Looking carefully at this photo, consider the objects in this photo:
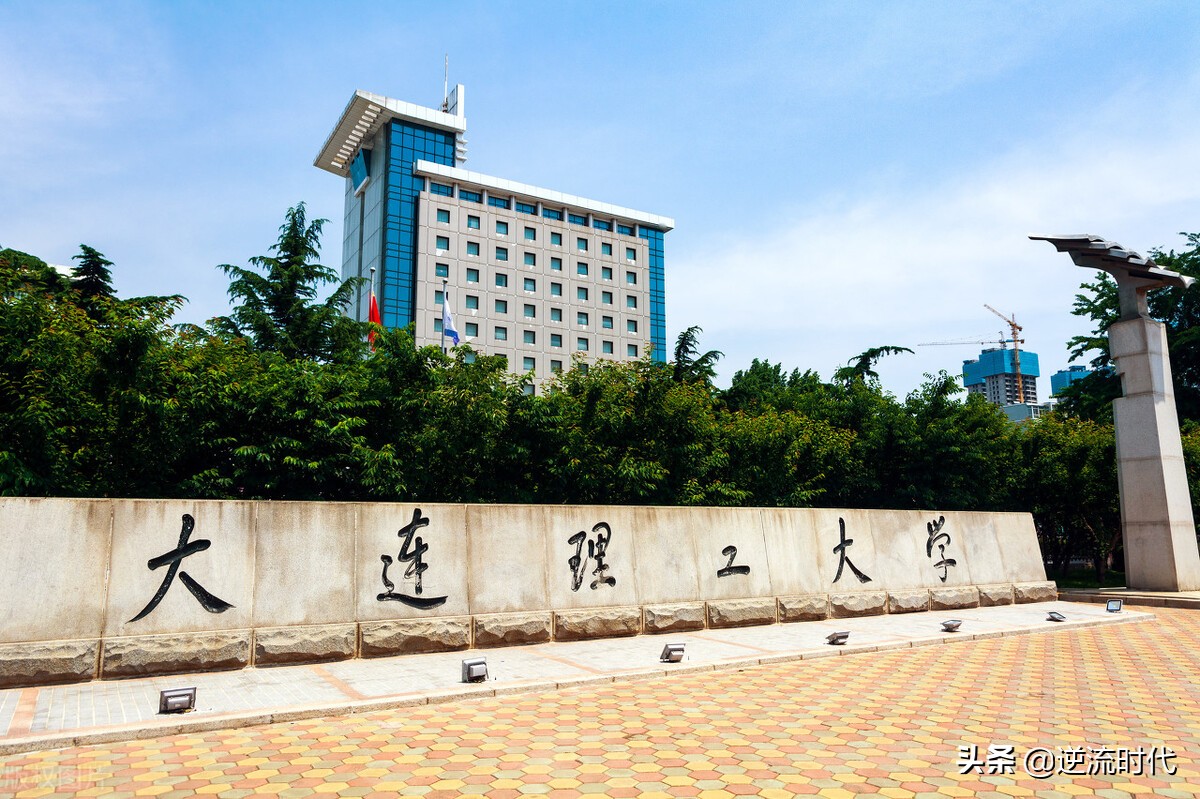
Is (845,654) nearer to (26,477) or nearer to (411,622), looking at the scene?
(411,622)

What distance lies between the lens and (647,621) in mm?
10469

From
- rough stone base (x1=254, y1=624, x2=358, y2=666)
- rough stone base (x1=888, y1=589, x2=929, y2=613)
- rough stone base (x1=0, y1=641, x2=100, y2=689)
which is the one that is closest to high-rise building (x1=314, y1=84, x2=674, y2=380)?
rough stone base (x1=888, y1=589, x2=929, y2=613)

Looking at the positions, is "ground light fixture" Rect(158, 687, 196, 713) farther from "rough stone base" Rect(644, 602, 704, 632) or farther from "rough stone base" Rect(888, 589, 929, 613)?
"rough stone base" Rect(888, 589, 929, 613)

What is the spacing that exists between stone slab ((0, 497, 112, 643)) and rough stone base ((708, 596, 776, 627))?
7442 mm

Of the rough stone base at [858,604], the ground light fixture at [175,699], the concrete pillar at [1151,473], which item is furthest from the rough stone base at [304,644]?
the concrete pillar at [1151,473]

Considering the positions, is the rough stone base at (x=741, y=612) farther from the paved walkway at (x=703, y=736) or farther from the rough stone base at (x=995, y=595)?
the rough stone base at (x=995, y=595)

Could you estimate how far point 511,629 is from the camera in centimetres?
941

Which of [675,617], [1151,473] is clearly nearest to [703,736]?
[675,617]

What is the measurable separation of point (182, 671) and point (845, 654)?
7.29 m

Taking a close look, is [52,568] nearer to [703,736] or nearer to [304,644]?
[304,644]

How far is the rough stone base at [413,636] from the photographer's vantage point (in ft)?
28.1

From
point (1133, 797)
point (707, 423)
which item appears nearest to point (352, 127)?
point (707, 423)

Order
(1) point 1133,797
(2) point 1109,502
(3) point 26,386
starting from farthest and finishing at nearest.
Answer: (2) point 1109,502
(3) point 26,386
(1) point 1133,797

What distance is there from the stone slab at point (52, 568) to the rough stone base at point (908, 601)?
1133 cm
